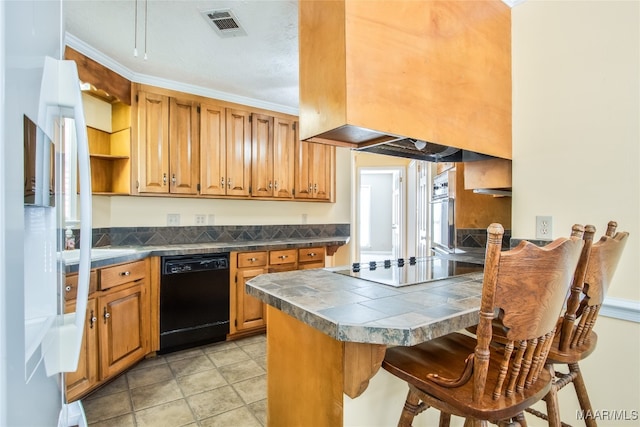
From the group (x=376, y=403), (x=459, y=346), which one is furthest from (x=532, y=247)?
(x=376, y=403)

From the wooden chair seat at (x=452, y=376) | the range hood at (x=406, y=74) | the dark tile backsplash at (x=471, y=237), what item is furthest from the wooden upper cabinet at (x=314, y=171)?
the wooden chair seat at (x=452, y=376)

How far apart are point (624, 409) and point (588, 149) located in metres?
1.18

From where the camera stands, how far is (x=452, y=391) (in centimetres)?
93

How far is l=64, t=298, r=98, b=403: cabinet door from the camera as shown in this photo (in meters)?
1.92

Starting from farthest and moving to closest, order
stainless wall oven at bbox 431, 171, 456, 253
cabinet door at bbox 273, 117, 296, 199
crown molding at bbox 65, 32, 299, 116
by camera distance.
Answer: cabinet door at bbox 273, 117, 296, 199
stainless wall oven at bbox 431, 171, 456, 253
crown molding at bbox 65, 32, 299, 116

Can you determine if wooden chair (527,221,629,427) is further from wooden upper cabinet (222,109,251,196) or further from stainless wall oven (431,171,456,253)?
wooden upper cabinet (222,109,251,196)

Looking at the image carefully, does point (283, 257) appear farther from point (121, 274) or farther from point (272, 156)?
point (121, 274)

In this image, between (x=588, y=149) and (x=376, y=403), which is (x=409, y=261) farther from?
(x=588, y=149)

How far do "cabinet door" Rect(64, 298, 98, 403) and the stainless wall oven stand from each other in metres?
2.64

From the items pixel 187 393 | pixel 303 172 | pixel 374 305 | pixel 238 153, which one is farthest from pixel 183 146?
pixel 374 305

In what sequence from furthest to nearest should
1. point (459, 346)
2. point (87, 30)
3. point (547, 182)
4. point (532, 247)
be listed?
point (87, 30) < point (547, 182) < point (459, 346) < point (532, 247)

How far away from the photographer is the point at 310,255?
341 cm

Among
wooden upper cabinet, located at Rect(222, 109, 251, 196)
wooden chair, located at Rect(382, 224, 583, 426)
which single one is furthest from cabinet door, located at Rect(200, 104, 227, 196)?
wooden chair, located at Rect(382, 224, 583, 426)

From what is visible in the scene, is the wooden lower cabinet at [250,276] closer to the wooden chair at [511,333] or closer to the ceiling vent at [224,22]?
the ceiling vent at [224,22]
